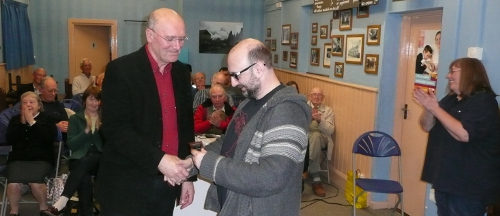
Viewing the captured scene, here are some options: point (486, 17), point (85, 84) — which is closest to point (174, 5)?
point (85, 84)

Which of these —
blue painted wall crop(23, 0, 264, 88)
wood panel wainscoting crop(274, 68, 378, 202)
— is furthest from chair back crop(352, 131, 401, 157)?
blue painted wall crop(23, 0, 264, 88)

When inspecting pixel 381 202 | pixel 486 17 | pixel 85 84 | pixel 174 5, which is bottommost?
pixel 381 202

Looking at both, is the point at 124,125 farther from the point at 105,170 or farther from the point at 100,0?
the point at 100,0

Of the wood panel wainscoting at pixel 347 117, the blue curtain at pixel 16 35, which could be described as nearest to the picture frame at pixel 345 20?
the wood panel wainscoting at pixel 347 117

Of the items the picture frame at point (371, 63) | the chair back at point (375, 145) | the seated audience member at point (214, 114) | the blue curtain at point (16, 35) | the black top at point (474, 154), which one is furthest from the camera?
the blue curtain at point (16, 35)

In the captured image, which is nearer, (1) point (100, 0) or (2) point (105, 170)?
(2) point (105, 170)

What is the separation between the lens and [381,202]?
5012 millimetres

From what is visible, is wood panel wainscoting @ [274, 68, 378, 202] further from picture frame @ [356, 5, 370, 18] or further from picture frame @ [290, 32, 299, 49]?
picture frame @ [290, 32, 299, 49]

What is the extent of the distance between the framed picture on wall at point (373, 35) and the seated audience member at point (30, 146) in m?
3.28

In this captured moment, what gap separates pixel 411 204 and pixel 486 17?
2.07 metres

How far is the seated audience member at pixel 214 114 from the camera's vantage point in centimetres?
480

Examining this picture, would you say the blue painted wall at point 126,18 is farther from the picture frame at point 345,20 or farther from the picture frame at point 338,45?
the picture frame at point 345,20

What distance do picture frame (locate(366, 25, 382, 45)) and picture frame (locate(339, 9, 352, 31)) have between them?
0.44 metres

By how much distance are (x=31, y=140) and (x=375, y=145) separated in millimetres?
3108
